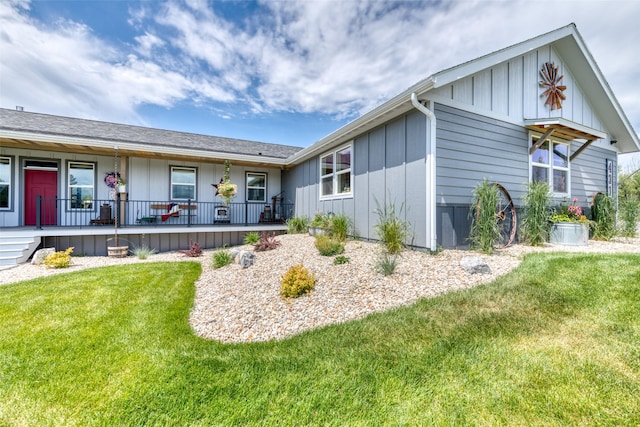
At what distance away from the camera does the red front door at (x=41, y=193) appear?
839 cm

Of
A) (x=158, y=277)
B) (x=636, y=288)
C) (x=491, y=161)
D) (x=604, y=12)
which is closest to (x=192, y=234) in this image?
(x=158, y=277)

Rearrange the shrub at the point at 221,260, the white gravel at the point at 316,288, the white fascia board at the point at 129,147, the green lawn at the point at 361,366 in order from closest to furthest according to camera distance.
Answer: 1. the green lawn at the point at 361,366
2. the white gravel at the point at 316,288
3. the shrub at the point at 221,260
4. the white fascia board at the point at 129,147

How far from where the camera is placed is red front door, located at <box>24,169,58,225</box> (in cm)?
839

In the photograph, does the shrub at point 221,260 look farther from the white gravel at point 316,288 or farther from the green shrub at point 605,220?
the green shrub at point 605,220

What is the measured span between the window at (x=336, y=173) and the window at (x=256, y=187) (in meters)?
3.79

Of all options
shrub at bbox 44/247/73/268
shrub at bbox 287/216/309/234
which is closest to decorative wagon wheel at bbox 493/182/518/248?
shrub at bbox 287/216/309/234

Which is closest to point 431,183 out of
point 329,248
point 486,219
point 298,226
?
point 486,219

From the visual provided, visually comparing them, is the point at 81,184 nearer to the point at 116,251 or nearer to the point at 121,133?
the point at 121,133

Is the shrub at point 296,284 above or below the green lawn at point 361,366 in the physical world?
above

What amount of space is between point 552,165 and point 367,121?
17.8ft

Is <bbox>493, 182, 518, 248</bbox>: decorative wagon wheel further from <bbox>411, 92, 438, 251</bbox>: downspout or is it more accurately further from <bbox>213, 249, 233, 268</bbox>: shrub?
<bbox>213, 249, 233, 268</bbox>: shrub

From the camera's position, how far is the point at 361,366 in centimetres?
204

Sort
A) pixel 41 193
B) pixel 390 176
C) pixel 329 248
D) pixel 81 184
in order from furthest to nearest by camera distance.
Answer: pixel 81 184 → pixel 41 193 → pixel 390 176 → pixel 329 248

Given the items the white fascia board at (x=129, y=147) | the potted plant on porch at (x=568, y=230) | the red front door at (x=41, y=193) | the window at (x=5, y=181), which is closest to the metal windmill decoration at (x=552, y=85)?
the potted plant on porch at (x=568, y=230)
